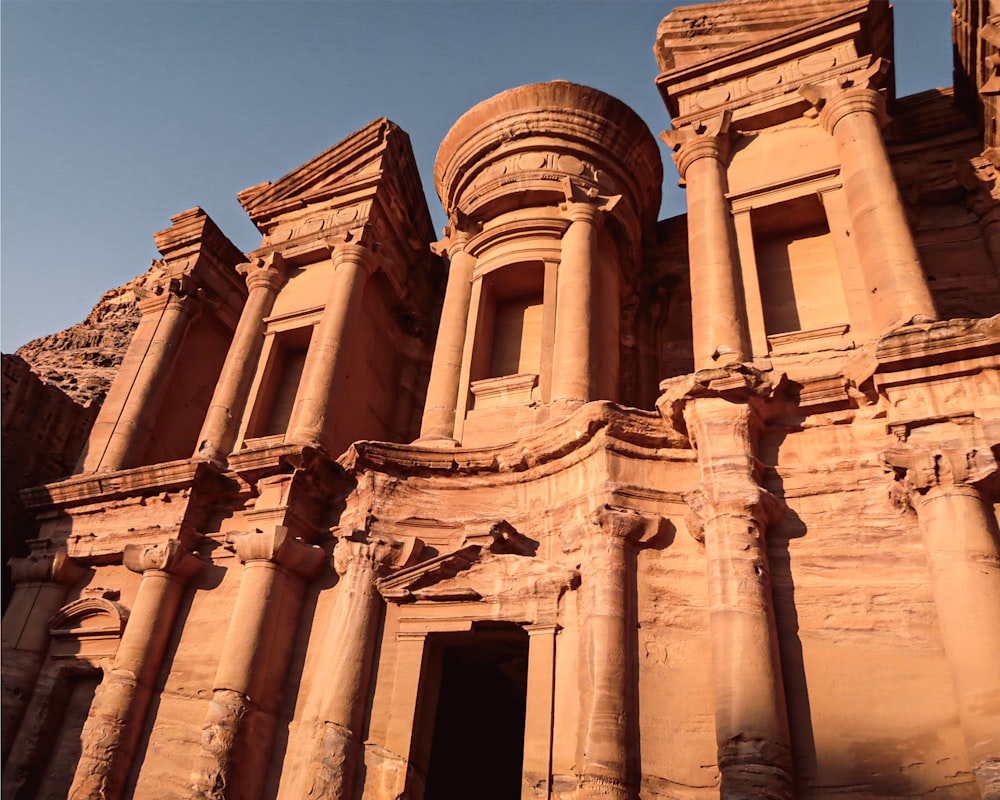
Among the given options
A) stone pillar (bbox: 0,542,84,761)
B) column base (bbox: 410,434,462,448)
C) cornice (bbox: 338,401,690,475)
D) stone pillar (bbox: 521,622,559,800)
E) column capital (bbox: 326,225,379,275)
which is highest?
column capital (bbox: 326,225,379,275)

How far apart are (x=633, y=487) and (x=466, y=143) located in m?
8.26

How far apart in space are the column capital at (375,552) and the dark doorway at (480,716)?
45.7 inches

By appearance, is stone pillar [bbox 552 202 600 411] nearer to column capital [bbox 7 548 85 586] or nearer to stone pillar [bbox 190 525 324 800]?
stone pillar [bbox 190 525 324 800]

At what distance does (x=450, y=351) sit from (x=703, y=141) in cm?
506

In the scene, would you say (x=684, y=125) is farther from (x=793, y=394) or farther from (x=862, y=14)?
(x=793, y=394)

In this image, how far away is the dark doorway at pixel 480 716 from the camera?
1077 centimetres

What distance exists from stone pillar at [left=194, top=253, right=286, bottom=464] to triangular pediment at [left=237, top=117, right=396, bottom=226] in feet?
4.84

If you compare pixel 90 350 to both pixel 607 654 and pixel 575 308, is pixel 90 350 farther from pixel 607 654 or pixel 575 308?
pixel 607 654

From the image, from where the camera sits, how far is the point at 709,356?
10.5 meters

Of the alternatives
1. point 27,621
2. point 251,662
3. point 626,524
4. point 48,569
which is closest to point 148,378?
point 48,569

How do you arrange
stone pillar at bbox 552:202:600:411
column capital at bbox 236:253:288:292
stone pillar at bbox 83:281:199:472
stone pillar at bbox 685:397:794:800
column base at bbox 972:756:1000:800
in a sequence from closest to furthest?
column base at bbox 972:756:1000:800 → stone pillar at bbox 685:397:794:800 → stone pillar at bbox 552:202:600:411 → stone pillar at bbox 83:281:199:472 → column capital at bbox 236:253:288:292

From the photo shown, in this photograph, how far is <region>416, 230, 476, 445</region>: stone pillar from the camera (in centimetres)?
1260

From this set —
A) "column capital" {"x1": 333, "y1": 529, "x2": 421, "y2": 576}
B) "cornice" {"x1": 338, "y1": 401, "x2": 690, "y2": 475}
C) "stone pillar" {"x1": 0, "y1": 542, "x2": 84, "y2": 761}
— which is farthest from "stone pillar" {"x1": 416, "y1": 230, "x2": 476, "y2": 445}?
"stone pillar" {"x1": 0, "y1": 542, "x2": 84, "y2": 761}

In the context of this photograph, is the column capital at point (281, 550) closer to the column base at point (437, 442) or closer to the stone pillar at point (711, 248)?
the column base at point (437, 442)
